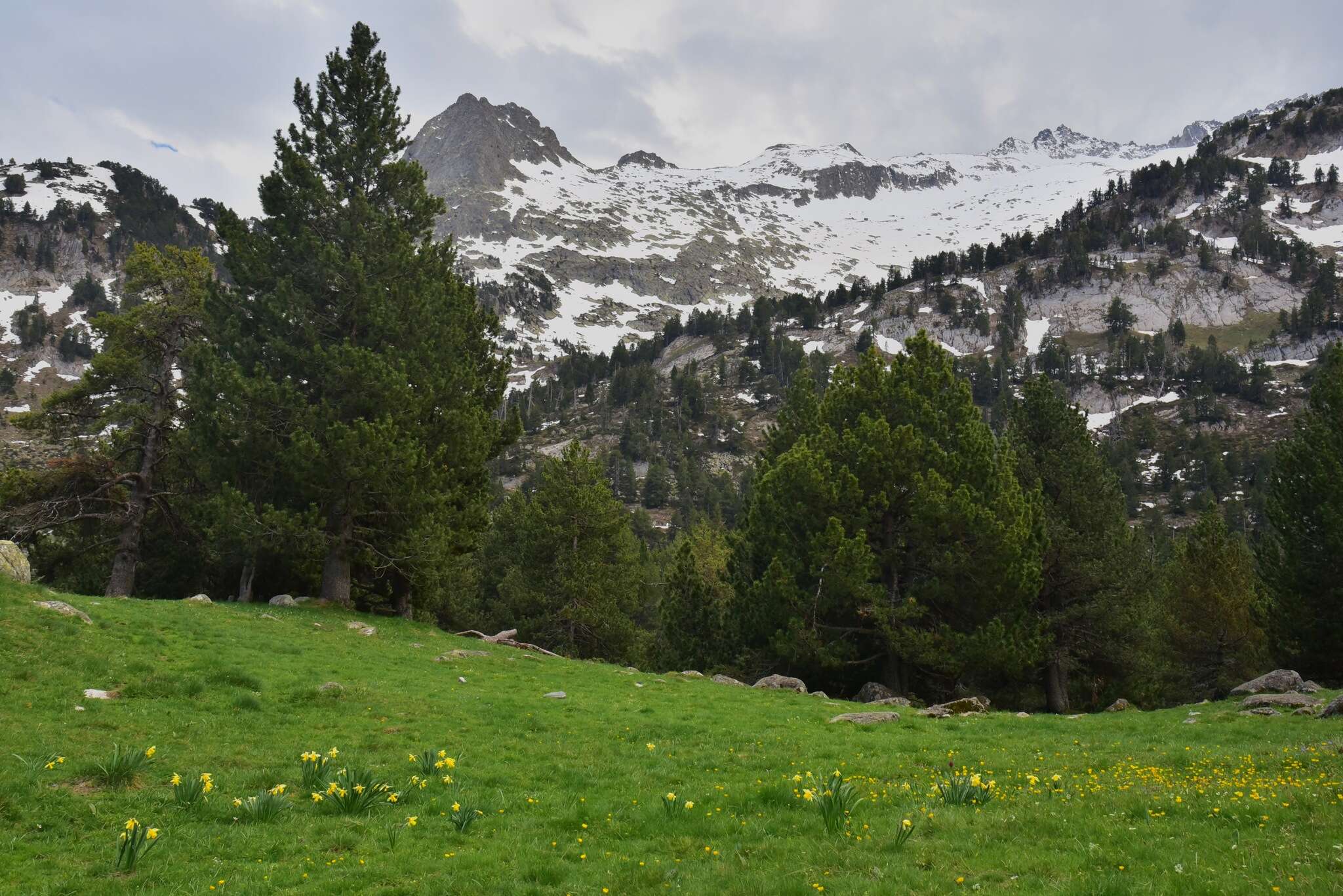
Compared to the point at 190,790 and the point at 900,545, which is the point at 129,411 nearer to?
the point at 190,790

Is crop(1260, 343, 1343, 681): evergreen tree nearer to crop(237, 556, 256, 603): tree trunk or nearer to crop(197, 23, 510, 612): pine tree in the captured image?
crop(197, 23, 510, 612): pine tree

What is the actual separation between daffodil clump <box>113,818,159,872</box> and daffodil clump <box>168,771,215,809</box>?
1.30 meters

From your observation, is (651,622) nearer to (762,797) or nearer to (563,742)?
(563,742)

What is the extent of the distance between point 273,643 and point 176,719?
7.41 metres

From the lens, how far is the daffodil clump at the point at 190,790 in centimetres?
909

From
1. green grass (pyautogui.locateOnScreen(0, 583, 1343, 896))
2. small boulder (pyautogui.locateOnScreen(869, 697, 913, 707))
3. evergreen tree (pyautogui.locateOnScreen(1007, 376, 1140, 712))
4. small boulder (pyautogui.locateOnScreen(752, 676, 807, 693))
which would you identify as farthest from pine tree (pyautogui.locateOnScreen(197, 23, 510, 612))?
evergreen tree (pyautogui.locateOnScreen(1007, 376, 1140, 712))

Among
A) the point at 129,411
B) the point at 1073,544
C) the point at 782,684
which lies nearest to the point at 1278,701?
the point at 1073,544

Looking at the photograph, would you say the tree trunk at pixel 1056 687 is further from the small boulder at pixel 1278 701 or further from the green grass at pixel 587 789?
the green grass at pixel 587 789

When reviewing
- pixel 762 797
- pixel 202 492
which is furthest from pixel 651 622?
pixel 762 797

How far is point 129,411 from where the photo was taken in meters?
29.0

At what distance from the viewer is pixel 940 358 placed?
106ft

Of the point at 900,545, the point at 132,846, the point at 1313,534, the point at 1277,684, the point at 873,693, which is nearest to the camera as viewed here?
the point at 132,846

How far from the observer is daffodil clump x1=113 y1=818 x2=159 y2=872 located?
7.32 meters

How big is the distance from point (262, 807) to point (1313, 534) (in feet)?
126
